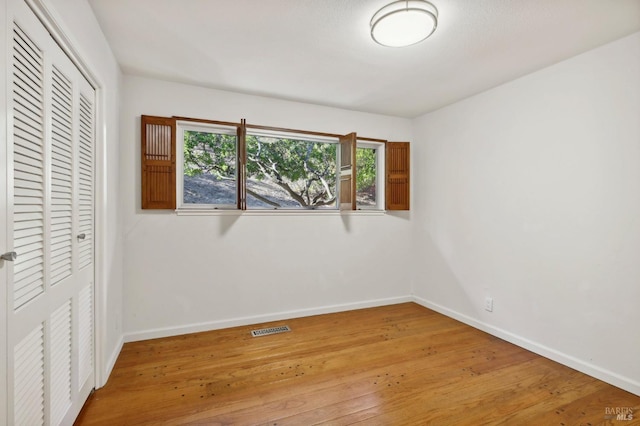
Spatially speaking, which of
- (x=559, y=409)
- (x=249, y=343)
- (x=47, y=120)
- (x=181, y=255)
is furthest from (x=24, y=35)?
(x=559, y=409)

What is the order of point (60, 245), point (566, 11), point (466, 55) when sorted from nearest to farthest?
point (60, 245), point (566, 11), point (466, 55)

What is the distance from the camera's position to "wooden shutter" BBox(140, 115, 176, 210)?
282cm

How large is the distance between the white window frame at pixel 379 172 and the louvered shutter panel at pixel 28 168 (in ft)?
10.2

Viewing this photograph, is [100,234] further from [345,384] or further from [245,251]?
[345,384]

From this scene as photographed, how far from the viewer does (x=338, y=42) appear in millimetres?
2217

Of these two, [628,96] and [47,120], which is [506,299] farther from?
[47,120]

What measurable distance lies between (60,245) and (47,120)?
0.60 m

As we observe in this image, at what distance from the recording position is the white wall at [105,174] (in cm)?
170

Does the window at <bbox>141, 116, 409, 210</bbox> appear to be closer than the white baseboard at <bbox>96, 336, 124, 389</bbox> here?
No

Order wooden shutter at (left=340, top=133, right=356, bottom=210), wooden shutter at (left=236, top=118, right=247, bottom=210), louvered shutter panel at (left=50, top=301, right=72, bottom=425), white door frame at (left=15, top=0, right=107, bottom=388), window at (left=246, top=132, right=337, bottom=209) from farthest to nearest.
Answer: window at (left=246, top=132, right=337, bottom=209)
wooden shutter at (left=340, top=133, right=356, bottom=210)
wooden shutter at (left=236, top=118, right=247, bottom=210)
white door frame at (left=15, top=0, right=107, bottom=388)
louvered shutter panel at (left=50, top=301, right=72, bottom=425)

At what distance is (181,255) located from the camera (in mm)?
3010

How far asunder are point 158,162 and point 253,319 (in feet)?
5.99

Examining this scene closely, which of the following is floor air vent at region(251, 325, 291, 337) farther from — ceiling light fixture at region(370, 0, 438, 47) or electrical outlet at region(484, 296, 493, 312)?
ceiling light fixture at region(370, 0, 438, 47)

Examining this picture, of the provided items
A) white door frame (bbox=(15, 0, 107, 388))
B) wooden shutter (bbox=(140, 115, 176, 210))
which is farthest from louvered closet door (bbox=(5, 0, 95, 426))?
wooden shutter (bbox=(140, 115, 176, 210))
